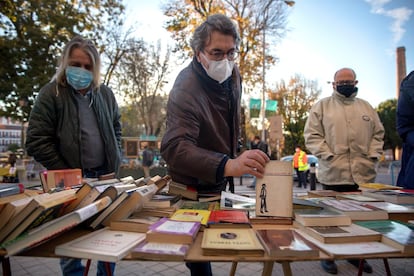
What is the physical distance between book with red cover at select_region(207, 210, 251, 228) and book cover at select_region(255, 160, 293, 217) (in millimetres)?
91

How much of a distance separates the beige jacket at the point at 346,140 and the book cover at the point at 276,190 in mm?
1866

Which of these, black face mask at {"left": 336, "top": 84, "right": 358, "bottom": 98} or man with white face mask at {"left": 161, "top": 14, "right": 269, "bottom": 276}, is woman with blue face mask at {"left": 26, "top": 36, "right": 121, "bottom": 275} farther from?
black face mask at {"left": 336, "top": 84, "right": 358, "bottom": 98}

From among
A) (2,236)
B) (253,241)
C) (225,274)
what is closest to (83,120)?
(2,236)

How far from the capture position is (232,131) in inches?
67.8

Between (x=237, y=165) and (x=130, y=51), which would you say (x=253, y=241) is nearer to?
(x=237, y=165)

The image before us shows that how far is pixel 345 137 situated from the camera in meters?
2.75

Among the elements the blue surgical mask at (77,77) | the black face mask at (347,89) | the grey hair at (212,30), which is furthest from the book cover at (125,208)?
the black face mask at (347,89)

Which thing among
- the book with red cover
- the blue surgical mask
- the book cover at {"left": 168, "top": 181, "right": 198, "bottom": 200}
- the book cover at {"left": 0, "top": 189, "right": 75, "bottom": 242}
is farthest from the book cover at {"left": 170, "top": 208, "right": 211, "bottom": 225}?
the blue surgical mask

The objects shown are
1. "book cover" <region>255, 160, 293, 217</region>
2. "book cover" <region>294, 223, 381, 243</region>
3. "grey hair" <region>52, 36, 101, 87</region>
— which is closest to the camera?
"book cover" <region>294, 223, 381, 243</region>

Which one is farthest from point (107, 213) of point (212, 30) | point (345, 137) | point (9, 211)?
point (345, 137)

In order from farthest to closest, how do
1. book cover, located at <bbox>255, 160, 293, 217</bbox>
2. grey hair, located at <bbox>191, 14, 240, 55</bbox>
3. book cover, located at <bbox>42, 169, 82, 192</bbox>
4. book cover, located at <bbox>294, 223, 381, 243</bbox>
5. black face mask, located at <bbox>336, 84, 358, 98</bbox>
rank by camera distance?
black face mask, located at <bbox>336, 84, 358, 98</bbox> → grey hair, located at <bbox>191, 14, 240, 55</bbox> → book cover, located at <bbox>42, 169, 82, 192</bbox> → book cover, located at <bbox>255, 160, 293, 217</bbox> → book cover, located at <bbox>294, 223, 381, 243</bbox>

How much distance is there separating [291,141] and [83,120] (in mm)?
26269

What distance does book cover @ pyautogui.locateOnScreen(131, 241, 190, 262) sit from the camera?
2.44ft

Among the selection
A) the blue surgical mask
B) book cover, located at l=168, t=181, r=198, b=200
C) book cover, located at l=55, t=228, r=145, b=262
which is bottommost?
book cover, located at l=55, t=228, r=145, b=262
